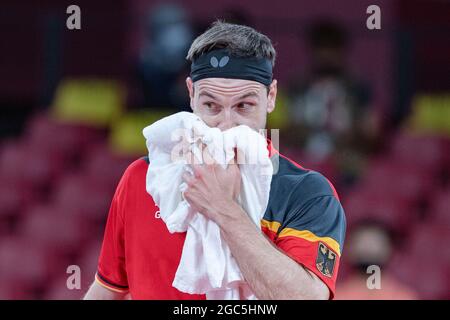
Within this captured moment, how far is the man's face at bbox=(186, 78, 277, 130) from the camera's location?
314cm

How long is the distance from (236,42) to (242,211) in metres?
0.52

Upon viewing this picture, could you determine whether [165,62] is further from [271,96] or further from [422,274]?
[271,96]

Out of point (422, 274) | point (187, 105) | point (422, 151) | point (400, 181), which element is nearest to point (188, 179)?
point (422, 274)

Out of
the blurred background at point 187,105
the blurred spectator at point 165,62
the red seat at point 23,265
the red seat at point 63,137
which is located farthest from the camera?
the red seat at point 63,137

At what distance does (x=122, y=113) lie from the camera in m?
8.88

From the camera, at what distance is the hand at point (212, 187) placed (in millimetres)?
2979

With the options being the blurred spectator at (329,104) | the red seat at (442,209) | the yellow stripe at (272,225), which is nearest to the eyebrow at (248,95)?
the yellow stripe at (272,225)

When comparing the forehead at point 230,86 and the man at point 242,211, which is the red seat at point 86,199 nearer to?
the man at point 242,211

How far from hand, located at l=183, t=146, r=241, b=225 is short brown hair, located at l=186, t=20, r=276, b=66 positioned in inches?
13.4

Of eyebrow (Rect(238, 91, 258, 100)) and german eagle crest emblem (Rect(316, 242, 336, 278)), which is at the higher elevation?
eyebrow (Rect(238, 91, 258, 100))

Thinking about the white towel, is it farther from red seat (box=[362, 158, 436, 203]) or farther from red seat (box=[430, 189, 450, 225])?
red seat (box=[362, 158, 436, 203])

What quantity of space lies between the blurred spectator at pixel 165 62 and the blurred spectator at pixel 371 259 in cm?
208

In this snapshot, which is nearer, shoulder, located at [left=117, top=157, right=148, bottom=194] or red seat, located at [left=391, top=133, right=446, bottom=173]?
shoulder, located at [left=117, top=157, right=148, bottom=194]

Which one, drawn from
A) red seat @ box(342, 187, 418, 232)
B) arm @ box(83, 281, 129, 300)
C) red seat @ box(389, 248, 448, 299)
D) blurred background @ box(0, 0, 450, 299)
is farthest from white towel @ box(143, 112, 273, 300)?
red seat @ box(342, 187, 418, 232)
